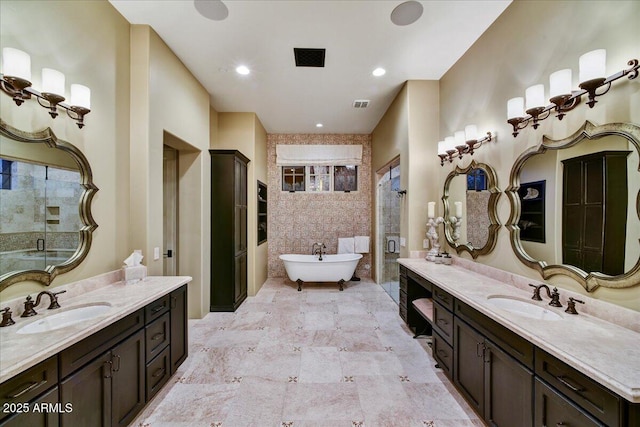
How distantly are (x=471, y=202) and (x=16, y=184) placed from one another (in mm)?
3663

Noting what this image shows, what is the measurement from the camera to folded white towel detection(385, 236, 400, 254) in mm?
4324

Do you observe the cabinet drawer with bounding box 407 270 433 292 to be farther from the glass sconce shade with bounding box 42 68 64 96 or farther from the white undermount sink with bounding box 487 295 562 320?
the glass sconce shade with bounding box 42 68 64 96

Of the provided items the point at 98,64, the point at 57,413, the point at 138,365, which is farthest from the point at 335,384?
the point at 98,64

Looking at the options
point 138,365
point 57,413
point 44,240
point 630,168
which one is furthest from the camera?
point 138,365

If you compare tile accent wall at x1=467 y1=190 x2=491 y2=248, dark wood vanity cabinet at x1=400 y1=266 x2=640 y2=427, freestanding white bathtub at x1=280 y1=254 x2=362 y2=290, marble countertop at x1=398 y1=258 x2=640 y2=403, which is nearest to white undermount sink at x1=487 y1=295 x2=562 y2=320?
marble countertop at x1=398 y1=258 x2=640 y2=403

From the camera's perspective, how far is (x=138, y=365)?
5.87 ft

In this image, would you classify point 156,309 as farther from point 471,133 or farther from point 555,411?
point 471,133

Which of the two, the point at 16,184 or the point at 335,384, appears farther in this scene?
the point at 335,384

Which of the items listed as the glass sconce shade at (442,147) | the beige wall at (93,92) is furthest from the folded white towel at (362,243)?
the beige wall at (93,92)

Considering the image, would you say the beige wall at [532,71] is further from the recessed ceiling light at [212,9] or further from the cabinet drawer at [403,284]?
the recessed ceiling light at [212,9]

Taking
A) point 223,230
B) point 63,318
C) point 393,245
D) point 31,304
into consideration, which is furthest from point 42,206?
point 393,245

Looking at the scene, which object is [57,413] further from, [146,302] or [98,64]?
[98,64]

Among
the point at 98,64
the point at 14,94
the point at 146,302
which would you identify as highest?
the point at 98,64

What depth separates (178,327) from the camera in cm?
232
